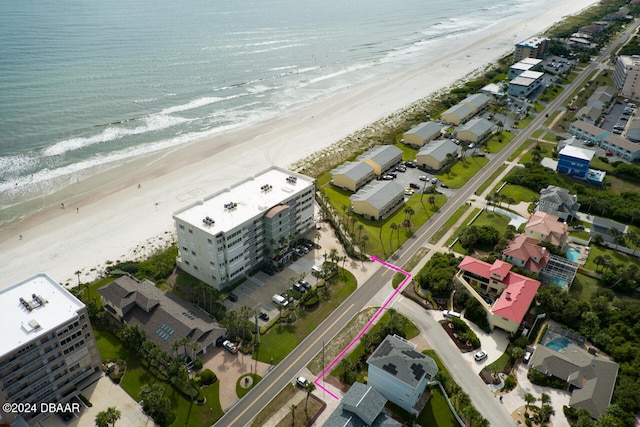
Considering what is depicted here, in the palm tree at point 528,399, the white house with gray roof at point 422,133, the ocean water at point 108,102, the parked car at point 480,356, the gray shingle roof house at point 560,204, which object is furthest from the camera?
the white house with gray roof at point 422,133

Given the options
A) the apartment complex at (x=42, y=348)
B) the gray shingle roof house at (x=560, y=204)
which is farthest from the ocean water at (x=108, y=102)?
the gray shingle roof house at (x=560, y=204)

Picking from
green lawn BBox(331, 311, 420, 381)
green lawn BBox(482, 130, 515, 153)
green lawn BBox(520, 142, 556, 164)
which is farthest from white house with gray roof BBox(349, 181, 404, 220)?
green lawn BBox(520, 142, 556, 164)

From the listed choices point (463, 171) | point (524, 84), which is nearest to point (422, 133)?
point (463, 171)

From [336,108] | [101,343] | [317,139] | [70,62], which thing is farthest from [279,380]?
[70,62]

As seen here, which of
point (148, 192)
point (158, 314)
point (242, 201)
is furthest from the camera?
point (148, 192)

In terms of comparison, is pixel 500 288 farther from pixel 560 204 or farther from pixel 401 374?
pixel 560 204

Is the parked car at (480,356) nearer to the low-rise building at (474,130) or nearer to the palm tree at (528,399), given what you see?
the palm tree at (528,399)

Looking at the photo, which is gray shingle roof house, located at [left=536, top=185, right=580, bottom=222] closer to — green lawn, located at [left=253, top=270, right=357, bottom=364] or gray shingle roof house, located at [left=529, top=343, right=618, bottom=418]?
gray shingle roof house, located at [left=529, top=343, right=618, bottom=418]
